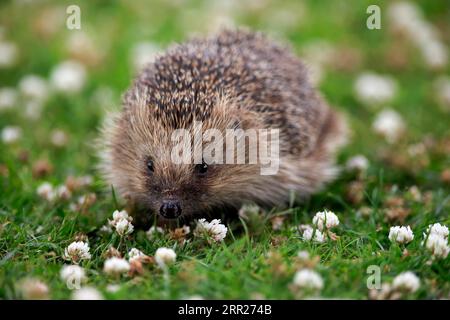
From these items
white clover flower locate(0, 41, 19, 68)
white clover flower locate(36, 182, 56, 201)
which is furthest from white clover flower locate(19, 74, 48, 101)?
white clover flower locate(36, 182, 56, 201)

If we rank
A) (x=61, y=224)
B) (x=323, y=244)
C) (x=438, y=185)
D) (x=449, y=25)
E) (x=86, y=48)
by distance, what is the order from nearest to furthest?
(x=323, y=244), (x=61, y=224), (x=438, y=185), (x=86, y=48), (x=449, y=25)

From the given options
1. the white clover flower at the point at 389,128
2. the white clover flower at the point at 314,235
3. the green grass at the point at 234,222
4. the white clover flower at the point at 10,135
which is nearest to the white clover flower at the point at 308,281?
the green grass at the point at 234,222

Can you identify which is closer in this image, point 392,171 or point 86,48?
point 392,171

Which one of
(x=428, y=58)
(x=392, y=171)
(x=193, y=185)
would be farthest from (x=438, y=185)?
(x=428, y=58)

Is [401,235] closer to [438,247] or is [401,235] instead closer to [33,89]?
[438,247]

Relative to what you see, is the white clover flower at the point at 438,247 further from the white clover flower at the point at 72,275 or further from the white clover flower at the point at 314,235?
the white clover flower at the point at 72,275

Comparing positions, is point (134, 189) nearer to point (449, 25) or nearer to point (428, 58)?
point (428, 58)
